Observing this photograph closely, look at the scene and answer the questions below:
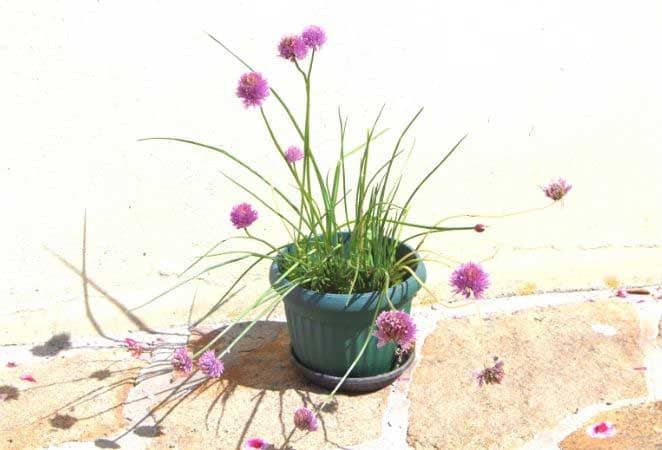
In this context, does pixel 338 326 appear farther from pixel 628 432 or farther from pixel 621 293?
pixel 621 293

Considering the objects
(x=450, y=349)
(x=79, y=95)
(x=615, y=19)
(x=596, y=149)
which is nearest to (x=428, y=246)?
(x=450, y=349)

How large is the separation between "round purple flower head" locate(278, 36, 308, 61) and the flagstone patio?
1010mm

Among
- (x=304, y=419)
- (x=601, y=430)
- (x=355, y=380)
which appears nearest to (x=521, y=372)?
(x=601, y=430)

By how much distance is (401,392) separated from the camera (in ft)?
7.73

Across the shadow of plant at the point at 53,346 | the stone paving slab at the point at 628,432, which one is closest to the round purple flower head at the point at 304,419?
the stone paving slab at the point at 628,432

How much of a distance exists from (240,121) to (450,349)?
105cm

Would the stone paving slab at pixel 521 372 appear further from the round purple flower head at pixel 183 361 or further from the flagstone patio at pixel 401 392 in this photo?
the round purple flower head at pixel 183 361

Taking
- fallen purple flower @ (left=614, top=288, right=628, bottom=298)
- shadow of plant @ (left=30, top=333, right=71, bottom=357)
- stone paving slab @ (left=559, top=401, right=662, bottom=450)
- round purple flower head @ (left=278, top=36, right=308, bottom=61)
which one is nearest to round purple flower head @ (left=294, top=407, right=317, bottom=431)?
stone paving slab @ (left=559, top=401, right=662, bottom=450)

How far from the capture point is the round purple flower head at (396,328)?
6.55 ft

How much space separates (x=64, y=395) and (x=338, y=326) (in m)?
0.92

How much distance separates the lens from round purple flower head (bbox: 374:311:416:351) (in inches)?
78.6

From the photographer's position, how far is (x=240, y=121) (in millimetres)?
2660

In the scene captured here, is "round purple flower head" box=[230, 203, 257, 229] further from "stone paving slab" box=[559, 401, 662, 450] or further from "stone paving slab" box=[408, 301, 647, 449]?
"stone paving slab" box=[559, 401, 662, 450]

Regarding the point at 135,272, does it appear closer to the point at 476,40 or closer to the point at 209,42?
the point at 209,42
